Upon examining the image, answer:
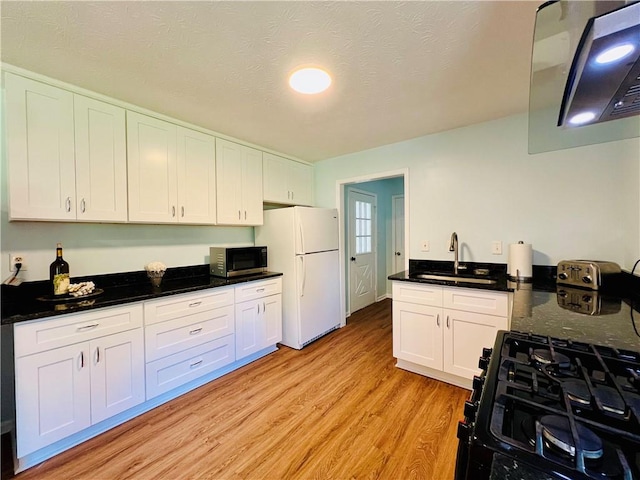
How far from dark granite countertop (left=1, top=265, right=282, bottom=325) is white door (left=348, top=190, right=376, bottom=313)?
1836mm

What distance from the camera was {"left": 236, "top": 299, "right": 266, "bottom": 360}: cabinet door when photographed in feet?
8.54

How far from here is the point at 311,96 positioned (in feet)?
6.57

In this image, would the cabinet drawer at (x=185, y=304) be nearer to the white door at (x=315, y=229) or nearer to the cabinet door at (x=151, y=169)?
the cabinet door at (x=151, y=169)

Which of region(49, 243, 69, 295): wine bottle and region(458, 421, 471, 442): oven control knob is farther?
region(49, 243, 69, 295): wine bottle

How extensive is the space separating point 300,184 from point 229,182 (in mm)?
1100

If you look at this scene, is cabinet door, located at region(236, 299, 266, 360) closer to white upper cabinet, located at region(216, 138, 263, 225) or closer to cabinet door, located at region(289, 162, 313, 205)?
white upper cabinet, located at region(216, 138, 263, 225)

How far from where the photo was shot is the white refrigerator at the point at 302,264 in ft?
10.1

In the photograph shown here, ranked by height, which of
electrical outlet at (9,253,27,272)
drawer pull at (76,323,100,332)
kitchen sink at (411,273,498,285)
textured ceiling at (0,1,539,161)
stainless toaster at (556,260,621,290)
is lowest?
drawer pull at (76,323,100,332)

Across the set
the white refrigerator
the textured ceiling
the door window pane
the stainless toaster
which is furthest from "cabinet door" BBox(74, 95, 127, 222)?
the stainless toaster

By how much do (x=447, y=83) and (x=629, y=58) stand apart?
124 centimetres

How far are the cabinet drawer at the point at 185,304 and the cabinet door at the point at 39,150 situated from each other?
2.78ft

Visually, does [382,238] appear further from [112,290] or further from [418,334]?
[112,290]

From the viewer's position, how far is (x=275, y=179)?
10.9 feet

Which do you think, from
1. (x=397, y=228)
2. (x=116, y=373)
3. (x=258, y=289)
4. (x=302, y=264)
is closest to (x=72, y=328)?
(x=116, y=373)
